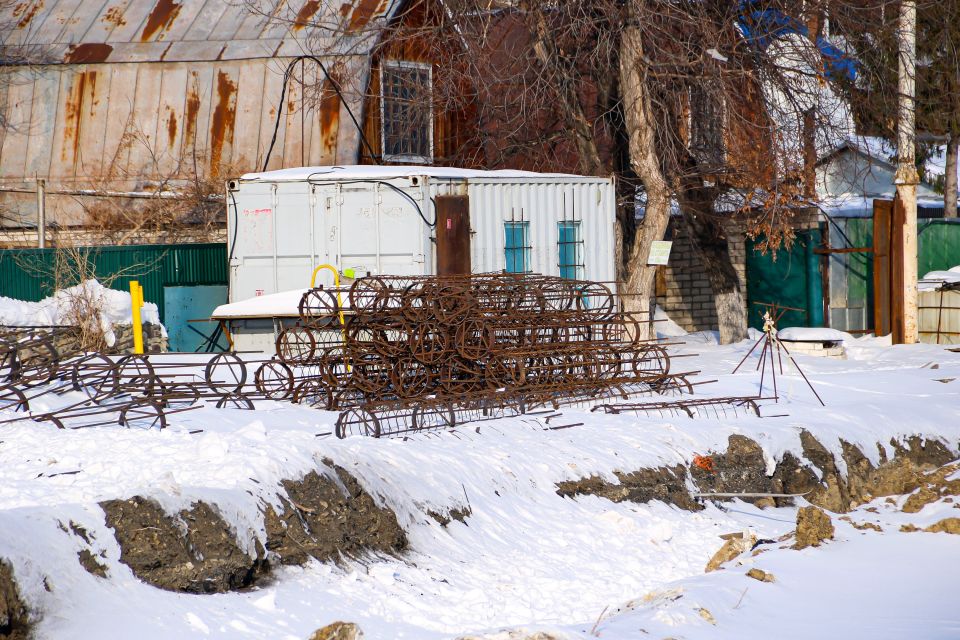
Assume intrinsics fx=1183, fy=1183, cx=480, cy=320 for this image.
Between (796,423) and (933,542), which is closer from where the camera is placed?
(933,542)

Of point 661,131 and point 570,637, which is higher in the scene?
point 661,131

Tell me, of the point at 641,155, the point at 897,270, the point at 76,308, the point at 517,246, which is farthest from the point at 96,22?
the point at 897,270

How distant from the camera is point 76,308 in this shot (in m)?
16.3

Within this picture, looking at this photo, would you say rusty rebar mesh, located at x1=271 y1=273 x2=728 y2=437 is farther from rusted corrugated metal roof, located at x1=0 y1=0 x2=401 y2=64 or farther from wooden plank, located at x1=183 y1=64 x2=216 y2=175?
rusted corrugated metal roof, located at x1=0 y1=0 x2=401 y2=64

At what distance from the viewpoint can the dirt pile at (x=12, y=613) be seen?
545cm

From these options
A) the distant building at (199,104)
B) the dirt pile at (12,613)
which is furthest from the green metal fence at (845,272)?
the dirt pile at (12,613)

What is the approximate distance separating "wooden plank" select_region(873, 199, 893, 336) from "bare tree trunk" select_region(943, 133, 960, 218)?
6.49 metres

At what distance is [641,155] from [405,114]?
4.76 meters

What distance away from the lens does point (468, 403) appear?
11.4m

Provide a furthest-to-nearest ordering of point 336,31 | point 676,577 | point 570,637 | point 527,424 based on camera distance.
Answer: point 336,31 → point 527,424 → point 676,577 → point 570,637

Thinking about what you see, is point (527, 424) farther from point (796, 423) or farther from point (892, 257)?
point (892, 257)

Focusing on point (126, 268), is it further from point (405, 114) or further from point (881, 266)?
point (881, 266)

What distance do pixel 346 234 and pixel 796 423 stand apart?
24.5 ft

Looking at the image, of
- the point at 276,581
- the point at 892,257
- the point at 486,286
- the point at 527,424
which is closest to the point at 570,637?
the point at 276,581
